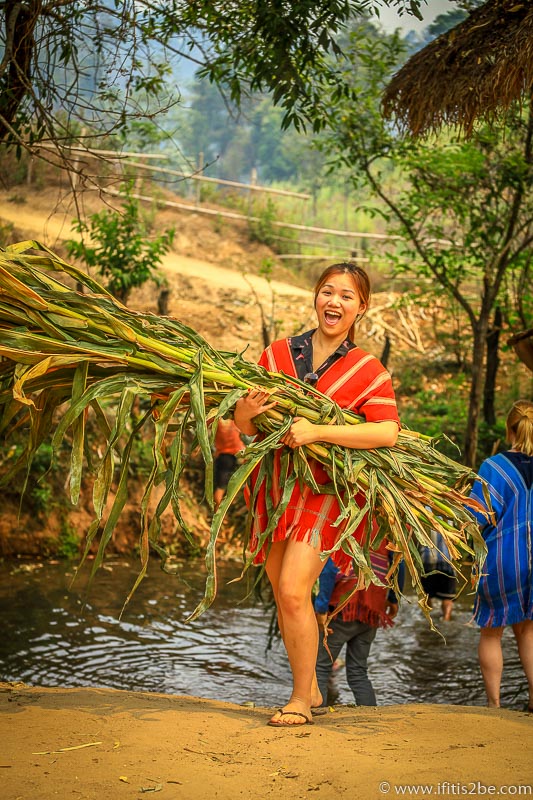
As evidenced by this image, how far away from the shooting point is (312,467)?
3.34m

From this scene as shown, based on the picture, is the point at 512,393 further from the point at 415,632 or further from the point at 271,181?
the point at 271,181

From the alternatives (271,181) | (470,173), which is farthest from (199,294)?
(271,181)

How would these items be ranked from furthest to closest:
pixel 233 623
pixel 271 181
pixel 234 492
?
pixel 271 181 < pixel 233 623 < pixel 234 492

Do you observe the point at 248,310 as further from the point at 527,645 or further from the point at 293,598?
the point at 293,598

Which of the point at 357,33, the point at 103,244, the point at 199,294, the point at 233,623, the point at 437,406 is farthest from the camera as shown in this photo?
the point at 199,294

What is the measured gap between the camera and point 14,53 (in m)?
4.54

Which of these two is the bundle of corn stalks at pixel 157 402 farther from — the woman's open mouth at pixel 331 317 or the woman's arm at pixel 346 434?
the woman's open mouth at pixel 331 317

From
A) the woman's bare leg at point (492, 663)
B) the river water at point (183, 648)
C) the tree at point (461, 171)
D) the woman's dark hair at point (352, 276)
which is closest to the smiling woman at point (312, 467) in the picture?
the woman's dark hair at point (352, 276)

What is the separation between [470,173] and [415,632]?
5.07 metres

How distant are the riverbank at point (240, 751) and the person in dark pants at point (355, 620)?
2.16 feet

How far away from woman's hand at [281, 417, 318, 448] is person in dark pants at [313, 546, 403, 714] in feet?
3.75

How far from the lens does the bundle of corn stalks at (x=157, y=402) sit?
2.92 meters

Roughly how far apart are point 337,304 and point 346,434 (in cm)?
55

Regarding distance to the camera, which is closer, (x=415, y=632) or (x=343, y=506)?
(x=343, y=506)
